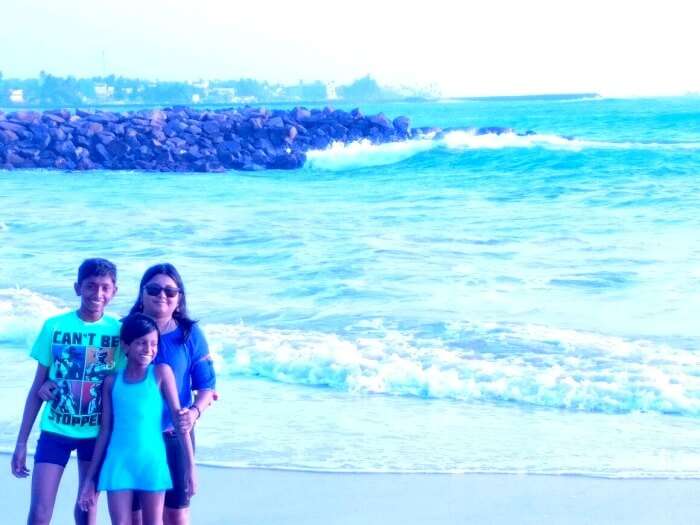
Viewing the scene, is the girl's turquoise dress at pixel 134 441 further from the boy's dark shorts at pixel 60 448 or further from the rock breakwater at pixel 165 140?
the rock breakwater at pixel 165 140

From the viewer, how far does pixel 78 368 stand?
3256 millimetres

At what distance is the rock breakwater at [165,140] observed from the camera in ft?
92.2

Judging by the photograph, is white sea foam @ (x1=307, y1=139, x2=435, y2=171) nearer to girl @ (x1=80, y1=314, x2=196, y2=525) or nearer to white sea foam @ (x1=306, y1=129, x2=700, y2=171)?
white sea foam @ (x1=306, y1=129, x2=700, y2=171)

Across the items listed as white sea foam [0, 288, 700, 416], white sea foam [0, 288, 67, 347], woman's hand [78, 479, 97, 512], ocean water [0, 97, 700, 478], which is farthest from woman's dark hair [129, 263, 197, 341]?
white sea foam [0, 288, 67, 347]

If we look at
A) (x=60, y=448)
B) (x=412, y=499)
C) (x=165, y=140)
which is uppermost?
Answer: (x=60, y=448)

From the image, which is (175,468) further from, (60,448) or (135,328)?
(135,328)

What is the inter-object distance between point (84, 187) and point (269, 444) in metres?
17.5

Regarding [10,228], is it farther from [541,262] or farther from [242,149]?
[242,149]

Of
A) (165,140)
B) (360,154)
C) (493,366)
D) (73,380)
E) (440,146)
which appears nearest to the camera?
(73,380)

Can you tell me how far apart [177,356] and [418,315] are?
518cm

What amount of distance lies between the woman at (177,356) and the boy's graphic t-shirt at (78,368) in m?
0.14

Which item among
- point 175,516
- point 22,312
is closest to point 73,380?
point 175,516

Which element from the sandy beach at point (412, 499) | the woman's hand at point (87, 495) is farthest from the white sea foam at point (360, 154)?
the woman's hand at point (87, 495)

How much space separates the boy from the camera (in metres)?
3.25
